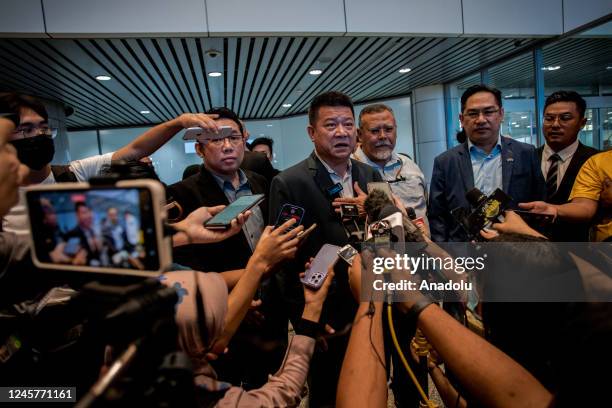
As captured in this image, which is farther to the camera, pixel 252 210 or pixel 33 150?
pixel 252 210

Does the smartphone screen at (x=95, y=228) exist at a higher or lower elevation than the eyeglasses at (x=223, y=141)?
lower

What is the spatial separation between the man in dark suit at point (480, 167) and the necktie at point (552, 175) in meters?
0.63

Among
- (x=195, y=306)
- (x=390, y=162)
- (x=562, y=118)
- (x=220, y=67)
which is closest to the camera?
(x=195, y=306)

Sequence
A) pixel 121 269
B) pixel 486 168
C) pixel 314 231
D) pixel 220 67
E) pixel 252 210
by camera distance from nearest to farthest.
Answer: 1. pixel 121 269
2. pixel 314 231
3. pixel 252 210
4. pixel 486 168
5. pixel 220 67

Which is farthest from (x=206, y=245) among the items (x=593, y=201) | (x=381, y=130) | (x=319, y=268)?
(x=593, y=201)

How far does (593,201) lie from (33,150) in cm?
253

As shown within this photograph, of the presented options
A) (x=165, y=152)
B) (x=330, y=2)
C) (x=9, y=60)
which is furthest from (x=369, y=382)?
(x=165, y=152)

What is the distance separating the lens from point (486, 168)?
83.1 inches

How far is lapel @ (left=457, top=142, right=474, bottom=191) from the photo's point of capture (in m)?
2.07

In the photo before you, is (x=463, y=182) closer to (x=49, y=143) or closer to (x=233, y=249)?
(x=233, y=249)

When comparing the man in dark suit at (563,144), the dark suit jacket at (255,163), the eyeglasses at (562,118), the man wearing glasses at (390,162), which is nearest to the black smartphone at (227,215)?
the man wearing glasses at (390,162)

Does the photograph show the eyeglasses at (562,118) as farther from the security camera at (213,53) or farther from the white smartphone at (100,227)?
the security camera at (213,53)

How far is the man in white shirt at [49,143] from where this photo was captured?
1.17m

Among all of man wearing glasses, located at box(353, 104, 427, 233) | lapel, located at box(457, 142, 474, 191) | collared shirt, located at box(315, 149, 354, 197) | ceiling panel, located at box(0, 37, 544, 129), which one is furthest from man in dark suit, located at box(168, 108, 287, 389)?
ceiling panel, located at box(0, 37, 544, 129)
